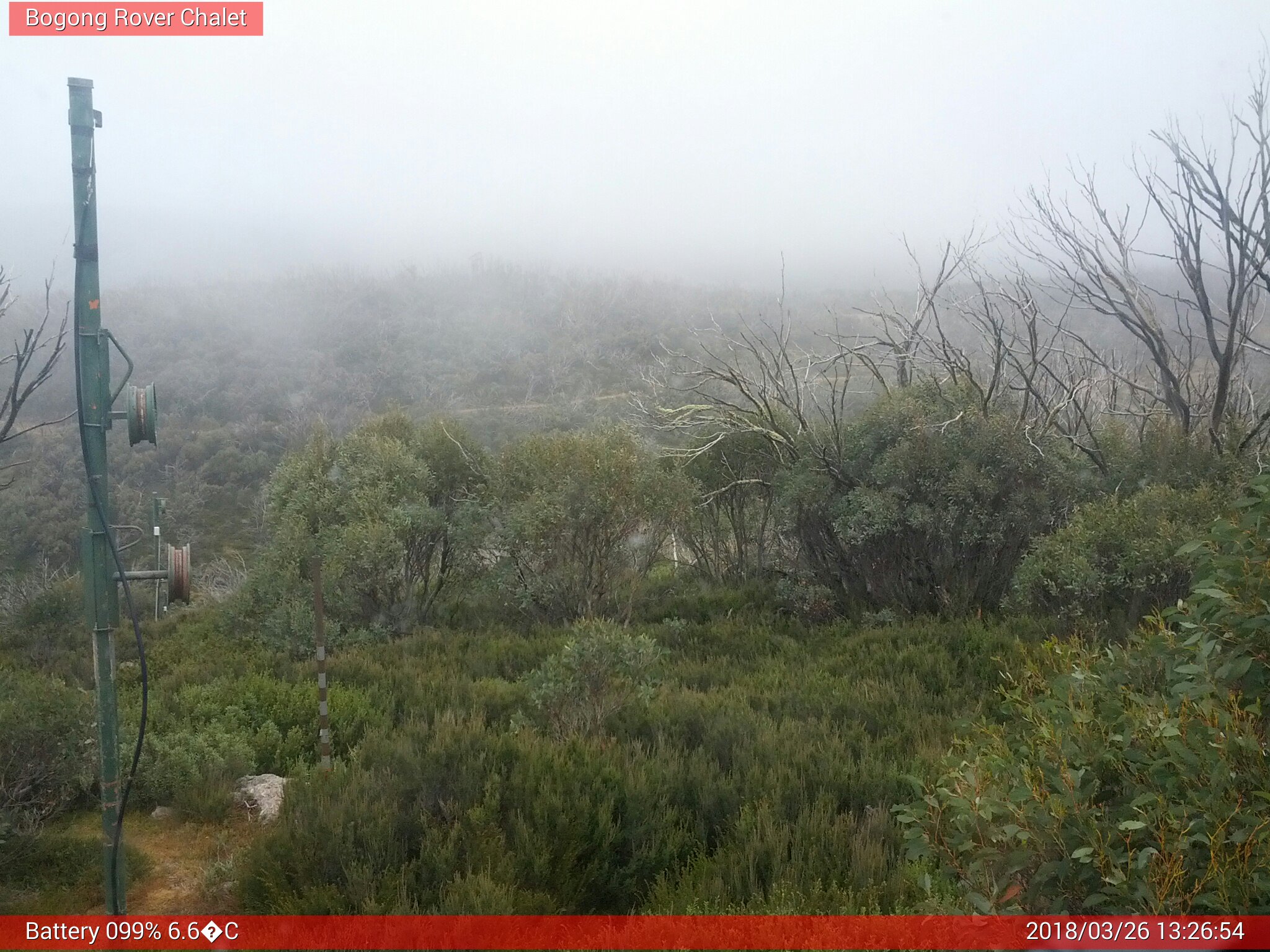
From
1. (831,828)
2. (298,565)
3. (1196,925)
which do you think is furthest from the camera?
(298,565)

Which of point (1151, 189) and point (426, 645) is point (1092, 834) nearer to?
point (426, 645)

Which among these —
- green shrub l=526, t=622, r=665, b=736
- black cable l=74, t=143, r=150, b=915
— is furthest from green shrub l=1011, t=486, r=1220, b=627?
black cable l=74, t=143, r=150, b=915

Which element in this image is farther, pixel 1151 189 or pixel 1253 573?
pixel 1151 189

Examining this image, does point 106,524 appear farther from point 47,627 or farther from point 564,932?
point 47,627

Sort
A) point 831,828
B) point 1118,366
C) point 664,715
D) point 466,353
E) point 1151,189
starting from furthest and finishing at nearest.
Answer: point 466,353
point 1118,366
point 1151,189
point 664,715
point 831,828

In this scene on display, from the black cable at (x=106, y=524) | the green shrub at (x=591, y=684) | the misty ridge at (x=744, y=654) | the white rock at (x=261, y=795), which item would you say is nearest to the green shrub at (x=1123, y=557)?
the misty ridge at (x=744, y=654)

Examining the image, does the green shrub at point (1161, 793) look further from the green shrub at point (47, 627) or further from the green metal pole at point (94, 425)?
the green shrub at point (47, 627)

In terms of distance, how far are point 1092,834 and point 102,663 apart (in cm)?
417

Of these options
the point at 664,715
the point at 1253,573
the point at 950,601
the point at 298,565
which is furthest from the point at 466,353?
the point at 1253,573

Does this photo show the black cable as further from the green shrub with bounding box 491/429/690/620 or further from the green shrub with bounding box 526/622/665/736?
the green shrub with bounding box 491/429/690/620

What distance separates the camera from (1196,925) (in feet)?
7.97

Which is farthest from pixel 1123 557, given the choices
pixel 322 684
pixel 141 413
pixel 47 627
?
pixel 47 627

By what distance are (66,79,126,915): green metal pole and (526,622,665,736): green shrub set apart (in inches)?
145

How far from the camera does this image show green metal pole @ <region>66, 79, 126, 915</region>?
152 inches
